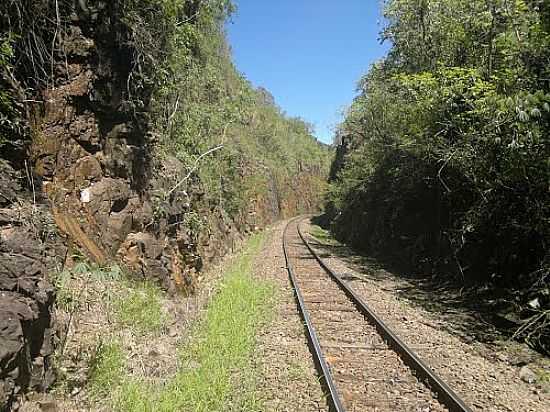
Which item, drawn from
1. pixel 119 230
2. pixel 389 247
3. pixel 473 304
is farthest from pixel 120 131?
pixel 389 247

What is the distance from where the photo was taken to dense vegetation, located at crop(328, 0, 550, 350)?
8406 mm

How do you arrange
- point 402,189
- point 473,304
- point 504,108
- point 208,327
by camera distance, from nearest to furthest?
point 504,108 < point 208,327 < point 473,304 < point 402,189

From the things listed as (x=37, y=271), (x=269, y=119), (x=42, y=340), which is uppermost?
(x=269, y=119)

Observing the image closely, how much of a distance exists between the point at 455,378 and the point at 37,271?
5257 millimetres

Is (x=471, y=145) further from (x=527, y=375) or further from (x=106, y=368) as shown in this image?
(x=106, y=368)

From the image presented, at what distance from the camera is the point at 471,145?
10.6 metres

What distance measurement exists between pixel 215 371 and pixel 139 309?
5.67 feet

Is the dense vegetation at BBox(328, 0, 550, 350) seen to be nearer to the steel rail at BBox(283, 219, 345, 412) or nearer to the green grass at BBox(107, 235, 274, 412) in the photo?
the steel rail at BBox(283, 219, 345, 412)

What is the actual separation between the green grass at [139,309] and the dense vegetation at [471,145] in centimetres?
590

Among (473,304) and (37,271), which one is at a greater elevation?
(37,271)

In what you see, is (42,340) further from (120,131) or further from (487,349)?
(487,349)

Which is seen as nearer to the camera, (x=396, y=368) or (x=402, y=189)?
(x=396, y=368)

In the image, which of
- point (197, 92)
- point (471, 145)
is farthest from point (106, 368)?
point (197, 92)

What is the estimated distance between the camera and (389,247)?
20.2 m
